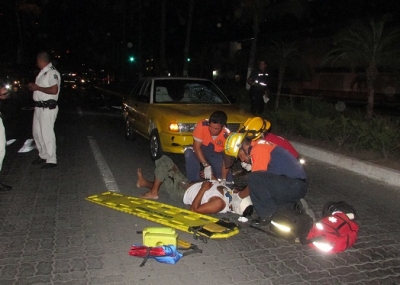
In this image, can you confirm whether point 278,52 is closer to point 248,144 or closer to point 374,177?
point 374,177

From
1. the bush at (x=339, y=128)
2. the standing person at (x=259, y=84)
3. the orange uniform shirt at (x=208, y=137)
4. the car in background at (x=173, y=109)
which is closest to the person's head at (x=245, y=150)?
the orange uniform shirt at (x=208, y=137)

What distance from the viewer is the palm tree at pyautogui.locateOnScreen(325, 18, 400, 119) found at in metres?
9.95

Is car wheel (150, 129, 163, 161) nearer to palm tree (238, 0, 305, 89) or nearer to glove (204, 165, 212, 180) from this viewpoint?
glove (204, 165, 212, 180)

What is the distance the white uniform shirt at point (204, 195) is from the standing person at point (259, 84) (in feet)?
23.7

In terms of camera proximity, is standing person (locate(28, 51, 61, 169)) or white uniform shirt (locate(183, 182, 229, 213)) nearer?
white uniform shirt (locate(183, 182, 229, 213))

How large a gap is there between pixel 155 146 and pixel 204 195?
3.28 m

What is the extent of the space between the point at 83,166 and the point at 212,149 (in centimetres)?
289

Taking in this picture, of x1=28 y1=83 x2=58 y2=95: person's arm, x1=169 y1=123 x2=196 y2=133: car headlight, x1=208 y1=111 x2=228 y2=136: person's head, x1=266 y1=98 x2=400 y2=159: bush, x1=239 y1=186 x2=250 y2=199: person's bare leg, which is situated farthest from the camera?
x1=266 y1=98 x2=400 y2=159: bush

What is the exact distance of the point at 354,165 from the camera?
791 cm

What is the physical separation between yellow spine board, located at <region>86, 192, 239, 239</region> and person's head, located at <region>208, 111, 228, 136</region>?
4.22 ft

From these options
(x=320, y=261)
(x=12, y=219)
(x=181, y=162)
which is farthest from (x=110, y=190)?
(x=320, y=261)

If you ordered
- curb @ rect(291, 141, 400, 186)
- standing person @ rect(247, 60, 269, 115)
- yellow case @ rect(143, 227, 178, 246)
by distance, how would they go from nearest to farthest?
yellow case @ rect(143, 227, 178, 246)
curb @ rect(291, 141, 400, 186)
standing person @ rect(247, 60, 269, 115)

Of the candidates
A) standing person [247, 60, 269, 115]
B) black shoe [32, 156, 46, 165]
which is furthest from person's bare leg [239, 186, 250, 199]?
standing person [247, 60, 269, 115]

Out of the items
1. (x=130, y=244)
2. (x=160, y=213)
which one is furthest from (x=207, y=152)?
(x=130, y=244)
